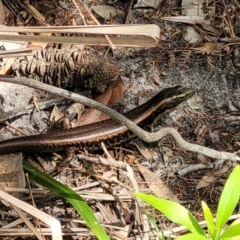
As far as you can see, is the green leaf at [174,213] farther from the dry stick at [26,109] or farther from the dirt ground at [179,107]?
the dry stick at [26,109]

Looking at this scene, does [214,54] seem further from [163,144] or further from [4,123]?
[4,123]

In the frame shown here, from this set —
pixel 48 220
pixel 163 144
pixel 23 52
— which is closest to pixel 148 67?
pixel 163 144

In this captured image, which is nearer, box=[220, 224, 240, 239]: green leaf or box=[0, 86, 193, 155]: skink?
box=[220, 224, 240, 239]: green leaf

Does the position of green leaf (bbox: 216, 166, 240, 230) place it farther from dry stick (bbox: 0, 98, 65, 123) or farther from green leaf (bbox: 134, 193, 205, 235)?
dry stick (bbox: 0, 98, 65, 123)

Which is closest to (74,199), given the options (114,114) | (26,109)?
(114,114)

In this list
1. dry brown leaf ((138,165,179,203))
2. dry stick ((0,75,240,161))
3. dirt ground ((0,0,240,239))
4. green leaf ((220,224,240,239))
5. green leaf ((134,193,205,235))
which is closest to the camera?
green leaf ((220,224,240,239))

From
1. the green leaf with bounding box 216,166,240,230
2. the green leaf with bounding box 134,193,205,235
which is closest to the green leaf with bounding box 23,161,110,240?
the green leaf with bounding box 134,193,205,235

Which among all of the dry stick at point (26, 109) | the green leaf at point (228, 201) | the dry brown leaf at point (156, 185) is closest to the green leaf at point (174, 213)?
the green leaf at point (228, 201)
